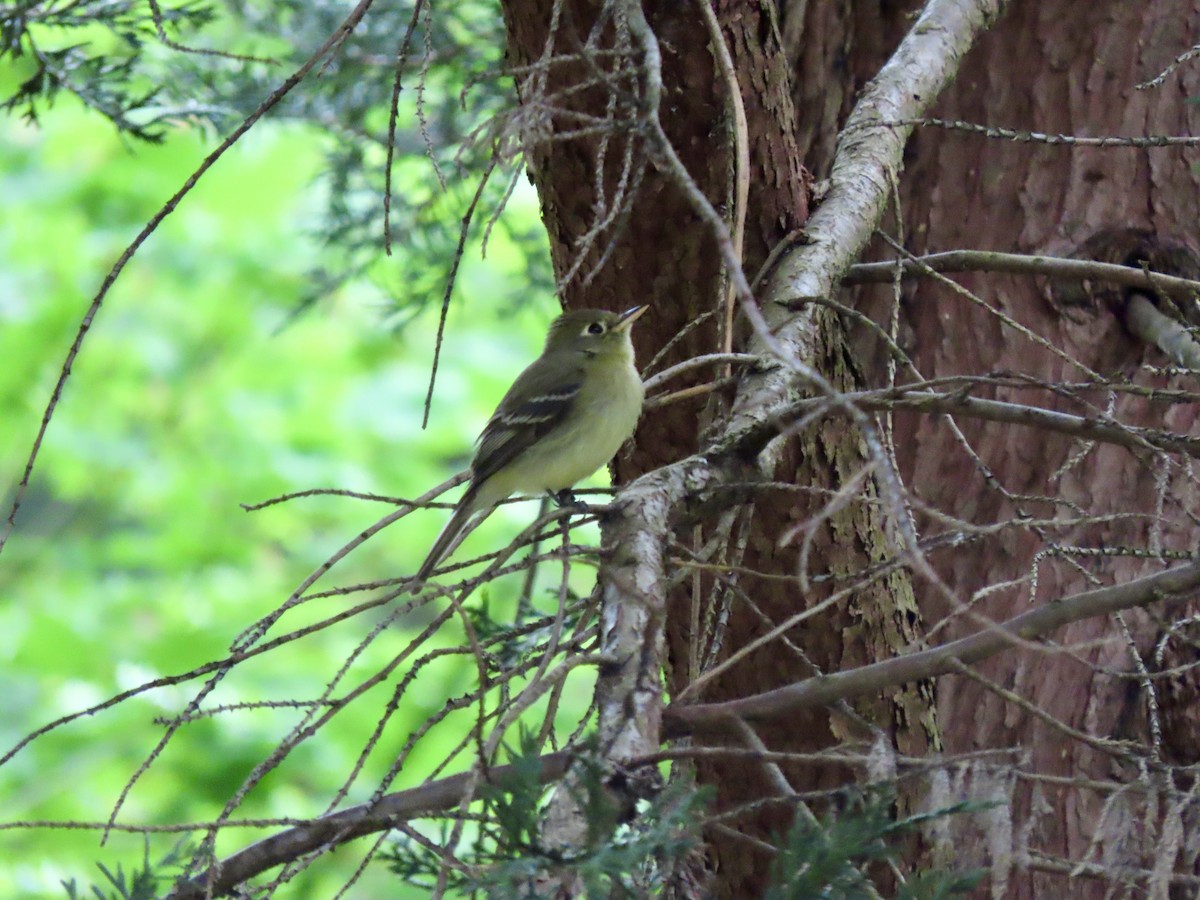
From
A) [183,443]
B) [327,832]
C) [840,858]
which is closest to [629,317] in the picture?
[327,832]

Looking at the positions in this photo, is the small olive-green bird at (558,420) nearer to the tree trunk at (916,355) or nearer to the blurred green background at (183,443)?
the tree trunk at (916,355)

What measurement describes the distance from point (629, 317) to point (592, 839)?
2.04 meters

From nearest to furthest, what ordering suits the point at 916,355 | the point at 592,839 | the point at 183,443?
the point at 592,839
the point at 916,355
the point at 183,443

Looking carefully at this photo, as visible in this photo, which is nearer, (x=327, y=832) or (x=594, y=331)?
(x=327, y=832)

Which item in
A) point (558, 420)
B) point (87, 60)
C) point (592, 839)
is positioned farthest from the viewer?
point (558, 420)

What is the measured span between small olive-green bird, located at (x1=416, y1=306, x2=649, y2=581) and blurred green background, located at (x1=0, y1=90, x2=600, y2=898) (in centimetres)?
323

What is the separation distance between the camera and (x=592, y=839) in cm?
135

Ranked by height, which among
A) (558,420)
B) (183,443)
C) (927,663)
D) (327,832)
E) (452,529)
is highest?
(183,443)

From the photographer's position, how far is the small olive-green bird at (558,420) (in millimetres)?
3740

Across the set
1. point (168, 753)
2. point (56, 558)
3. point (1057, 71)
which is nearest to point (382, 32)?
point (1057, 71)

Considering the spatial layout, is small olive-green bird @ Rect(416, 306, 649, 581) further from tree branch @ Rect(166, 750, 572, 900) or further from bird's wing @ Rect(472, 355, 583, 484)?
tree branch @ Rect(166, 750, 572, 900)

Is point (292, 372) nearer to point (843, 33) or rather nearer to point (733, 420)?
point (843, 33)

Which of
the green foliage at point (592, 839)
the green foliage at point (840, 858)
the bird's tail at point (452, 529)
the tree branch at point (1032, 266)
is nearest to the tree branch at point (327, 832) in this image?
the green foliage at point (592, 839)

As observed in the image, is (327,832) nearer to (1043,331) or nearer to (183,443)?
(1043,331)
